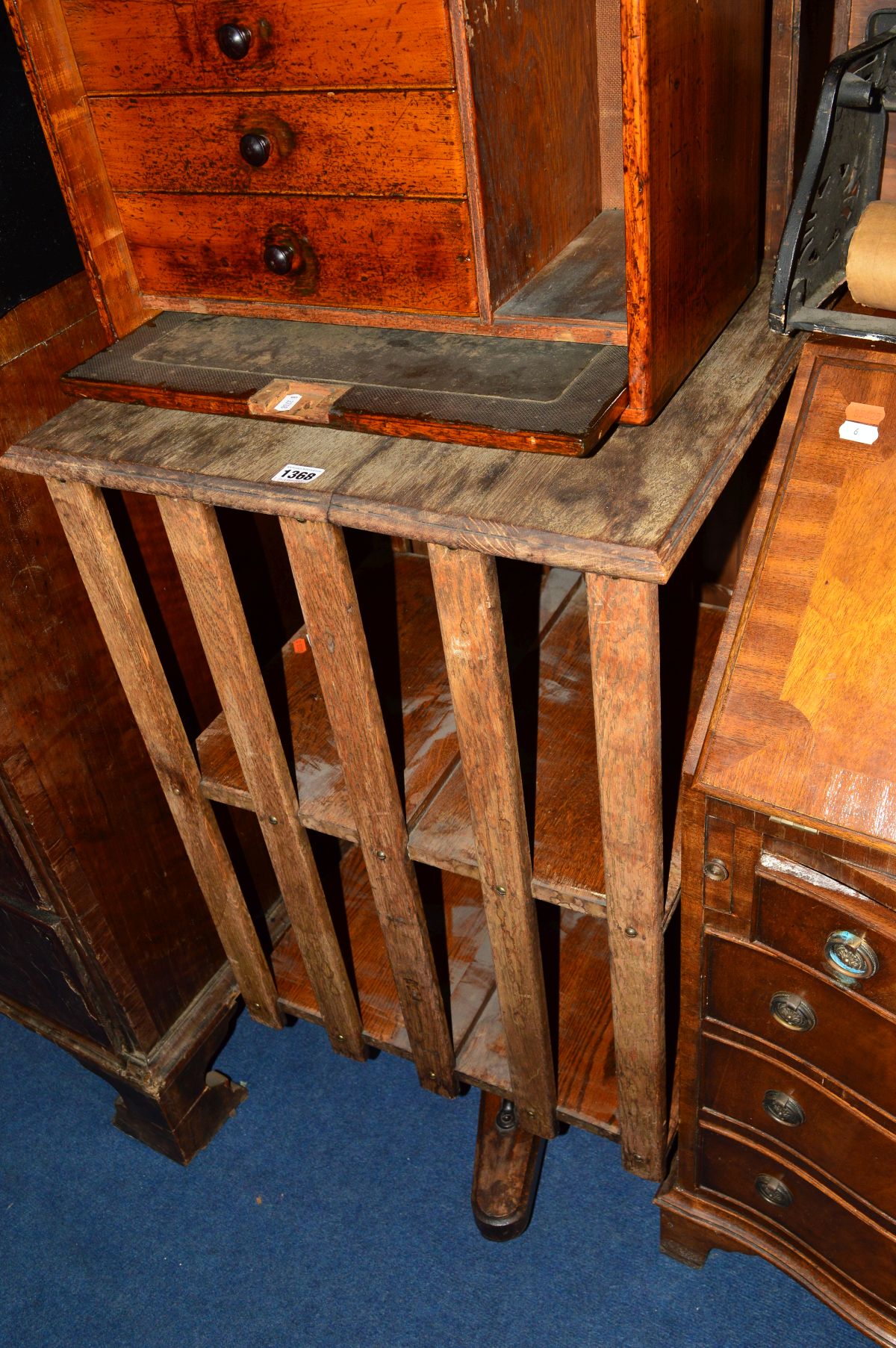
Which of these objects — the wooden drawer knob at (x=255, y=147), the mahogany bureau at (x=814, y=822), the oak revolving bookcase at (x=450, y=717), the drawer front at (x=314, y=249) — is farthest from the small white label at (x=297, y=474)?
the mahogany bureau at (x=814, y=822)

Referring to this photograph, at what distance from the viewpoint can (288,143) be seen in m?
1.34

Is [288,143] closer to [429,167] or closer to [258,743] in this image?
[429,167]

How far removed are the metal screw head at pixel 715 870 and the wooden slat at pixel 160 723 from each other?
812 mm

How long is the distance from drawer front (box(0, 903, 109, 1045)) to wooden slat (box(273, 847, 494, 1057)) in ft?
1.19

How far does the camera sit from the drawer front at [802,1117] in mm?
1437

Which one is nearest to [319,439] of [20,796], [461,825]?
[461,825]

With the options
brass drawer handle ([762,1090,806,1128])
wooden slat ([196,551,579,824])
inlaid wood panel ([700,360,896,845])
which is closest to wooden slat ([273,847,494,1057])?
wooden slat ([196,551,579,824])

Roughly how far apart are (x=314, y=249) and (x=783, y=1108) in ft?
Result: 4.15

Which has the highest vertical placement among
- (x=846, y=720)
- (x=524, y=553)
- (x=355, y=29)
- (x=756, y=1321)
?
(x=355, y=29)

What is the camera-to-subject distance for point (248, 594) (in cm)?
202

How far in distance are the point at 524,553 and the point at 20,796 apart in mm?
934

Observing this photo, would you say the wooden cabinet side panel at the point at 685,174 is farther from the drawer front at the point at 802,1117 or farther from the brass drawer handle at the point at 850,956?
the drawer front at the point at 802,1117

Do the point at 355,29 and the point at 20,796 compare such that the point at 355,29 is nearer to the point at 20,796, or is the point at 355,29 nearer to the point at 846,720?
the point at 846,720

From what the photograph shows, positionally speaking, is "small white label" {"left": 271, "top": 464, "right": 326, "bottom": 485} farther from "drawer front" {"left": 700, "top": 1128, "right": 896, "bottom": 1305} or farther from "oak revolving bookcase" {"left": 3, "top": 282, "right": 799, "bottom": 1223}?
"drawer front" {"left": 700, "top": 1128, "right": 896, "bottom": 1305}
